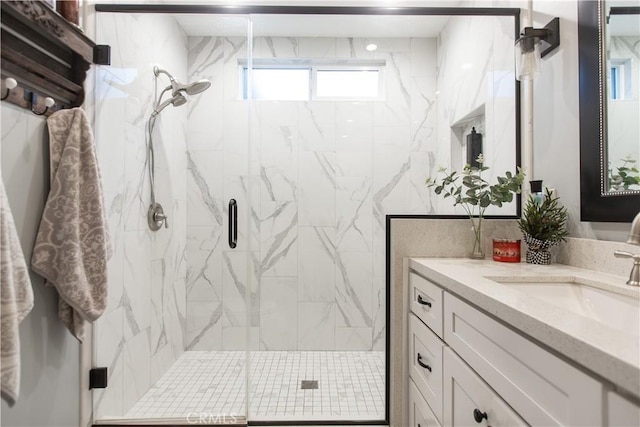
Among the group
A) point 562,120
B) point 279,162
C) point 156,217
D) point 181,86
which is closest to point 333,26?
point 279,162

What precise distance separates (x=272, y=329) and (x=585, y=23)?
2.41 m

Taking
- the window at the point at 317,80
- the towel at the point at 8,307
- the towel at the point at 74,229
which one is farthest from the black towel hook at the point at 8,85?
the window at the point at 317,80

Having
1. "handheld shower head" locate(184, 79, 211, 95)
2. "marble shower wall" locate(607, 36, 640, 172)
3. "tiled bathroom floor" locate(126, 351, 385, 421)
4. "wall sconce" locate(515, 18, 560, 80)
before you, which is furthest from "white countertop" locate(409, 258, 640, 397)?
"handheld shower head" locate(184, 79, 211, 95)

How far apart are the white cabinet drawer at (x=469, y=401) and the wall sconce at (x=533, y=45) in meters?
1.20

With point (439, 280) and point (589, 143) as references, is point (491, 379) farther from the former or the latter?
point (589, 143)

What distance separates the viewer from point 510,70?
172 cm

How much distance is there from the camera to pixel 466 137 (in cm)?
222

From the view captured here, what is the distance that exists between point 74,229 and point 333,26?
6.91 ft

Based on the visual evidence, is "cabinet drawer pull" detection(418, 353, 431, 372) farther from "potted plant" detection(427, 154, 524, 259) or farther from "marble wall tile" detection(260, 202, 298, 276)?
"marble wall tile" detection(260, 202, 298, 276)

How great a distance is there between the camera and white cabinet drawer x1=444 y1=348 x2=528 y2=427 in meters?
0.76

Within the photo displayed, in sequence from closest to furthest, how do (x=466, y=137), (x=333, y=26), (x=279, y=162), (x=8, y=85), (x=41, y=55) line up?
1. (x=8, y=85)
2. (x=41, y=55)
3. (x=466, y=137)
4. (x=333, y=26)
5. (x=279, y=162)

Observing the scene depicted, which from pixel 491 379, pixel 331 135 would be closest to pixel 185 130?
pixel 331 135

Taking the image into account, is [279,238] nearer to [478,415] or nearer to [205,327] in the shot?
[205,327]

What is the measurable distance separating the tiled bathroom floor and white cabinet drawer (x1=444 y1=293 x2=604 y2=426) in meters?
1.01
